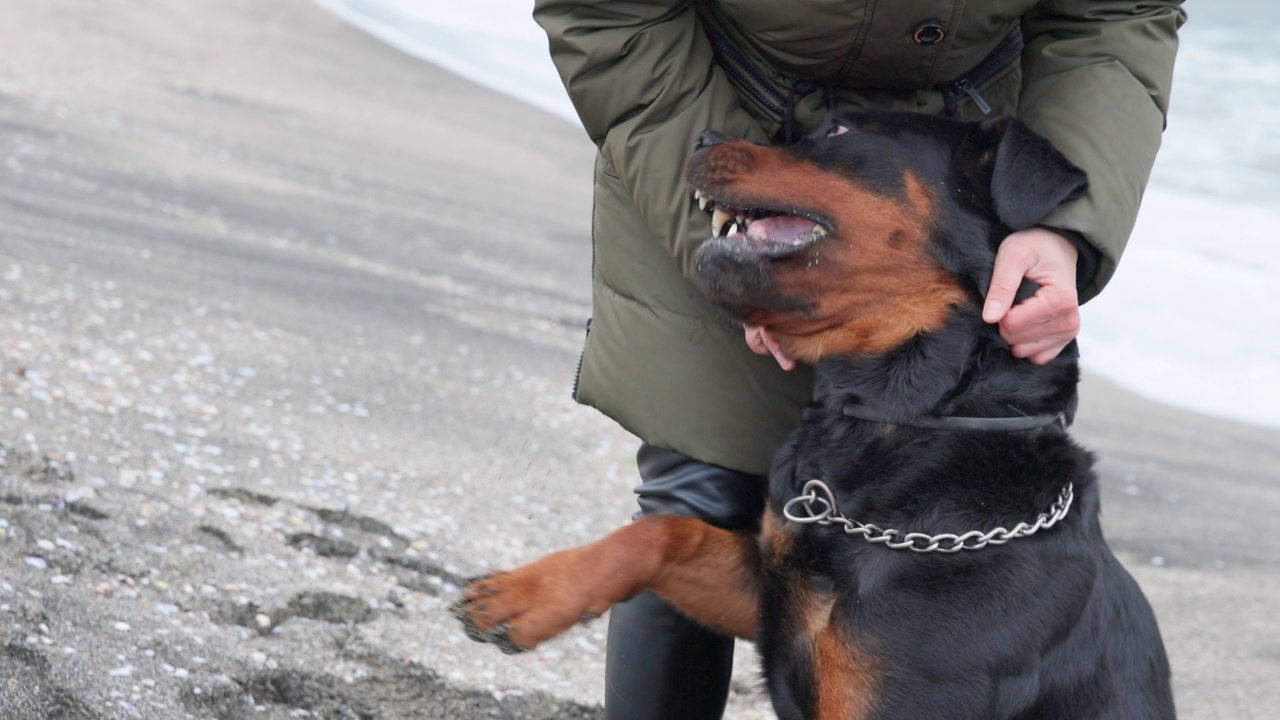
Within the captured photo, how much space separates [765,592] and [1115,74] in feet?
4.13

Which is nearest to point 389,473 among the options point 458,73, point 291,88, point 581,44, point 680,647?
point 680,647

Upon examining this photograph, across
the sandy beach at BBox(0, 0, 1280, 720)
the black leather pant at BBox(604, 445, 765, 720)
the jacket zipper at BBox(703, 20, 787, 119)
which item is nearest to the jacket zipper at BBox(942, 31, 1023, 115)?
the jacket zipper at BBox(703, 20, 787, 119)

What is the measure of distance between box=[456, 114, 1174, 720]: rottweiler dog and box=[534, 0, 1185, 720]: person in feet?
0.25

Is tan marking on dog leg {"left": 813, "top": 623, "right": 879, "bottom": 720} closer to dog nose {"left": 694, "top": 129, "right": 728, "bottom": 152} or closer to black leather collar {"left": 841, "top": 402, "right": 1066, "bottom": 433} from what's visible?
black leather collar {"left": 841, "top": 402, "right": 1066, "bottom": 433}

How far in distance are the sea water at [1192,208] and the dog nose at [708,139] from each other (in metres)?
6.92

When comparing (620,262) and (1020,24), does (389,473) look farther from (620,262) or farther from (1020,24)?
(1020,24)

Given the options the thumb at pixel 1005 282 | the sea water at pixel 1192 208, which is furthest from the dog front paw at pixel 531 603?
the sea water at pixel 1192 208

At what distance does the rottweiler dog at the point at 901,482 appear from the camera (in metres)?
Answer: 2.57

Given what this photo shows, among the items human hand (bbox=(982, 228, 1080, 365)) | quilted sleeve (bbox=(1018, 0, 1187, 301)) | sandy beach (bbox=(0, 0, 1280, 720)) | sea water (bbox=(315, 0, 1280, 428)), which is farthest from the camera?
sea water (bbox=(315, 0, 1280, 428))

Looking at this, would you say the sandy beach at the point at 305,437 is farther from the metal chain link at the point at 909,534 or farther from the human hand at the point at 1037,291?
the human hand at the point at 1037,291

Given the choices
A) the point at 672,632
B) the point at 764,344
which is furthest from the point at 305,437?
the point at 764,344

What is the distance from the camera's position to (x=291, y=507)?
14.2 feet

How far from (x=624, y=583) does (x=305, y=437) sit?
2.53 m

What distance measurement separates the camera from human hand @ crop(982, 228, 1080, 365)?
2512mm
